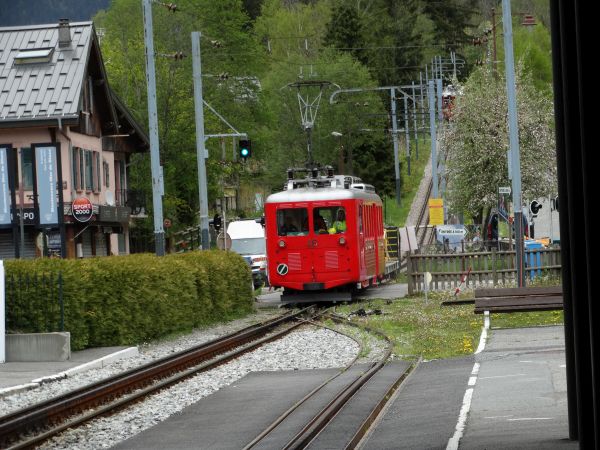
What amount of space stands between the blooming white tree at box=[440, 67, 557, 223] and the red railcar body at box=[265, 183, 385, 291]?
2402cm

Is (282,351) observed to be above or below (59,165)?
below

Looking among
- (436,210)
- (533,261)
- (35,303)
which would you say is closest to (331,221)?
(533,261)

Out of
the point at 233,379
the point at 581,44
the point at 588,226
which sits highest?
the point at 581,44

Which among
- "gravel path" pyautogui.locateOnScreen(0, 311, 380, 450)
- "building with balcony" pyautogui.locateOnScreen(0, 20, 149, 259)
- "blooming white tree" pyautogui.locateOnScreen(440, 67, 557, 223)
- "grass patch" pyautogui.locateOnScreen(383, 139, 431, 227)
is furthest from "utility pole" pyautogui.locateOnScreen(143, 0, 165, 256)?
"grass patch" pyautogui.locateOnScreen(383, 139, 431, 227)

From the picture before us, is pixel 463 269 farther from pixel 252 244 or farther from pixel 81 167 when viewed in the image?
pixel 81 167

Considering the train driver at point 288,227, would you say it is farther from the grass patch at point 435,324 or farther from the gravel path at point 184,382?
the gravel path at point 184,382

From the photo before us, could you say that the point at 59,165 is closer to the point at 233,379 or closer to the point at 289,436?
the point at 233,379

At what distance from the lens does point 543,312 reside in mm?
27828

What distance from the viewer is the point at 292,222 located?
36.9 m

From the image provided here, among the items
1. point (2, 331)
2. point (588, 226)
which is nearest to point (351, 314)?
point (2, 331)

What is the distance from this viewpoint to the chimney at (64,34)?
168 ft

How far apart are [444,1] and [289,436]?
126 m

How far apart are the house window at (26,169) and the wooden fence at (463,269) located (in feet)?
57.9

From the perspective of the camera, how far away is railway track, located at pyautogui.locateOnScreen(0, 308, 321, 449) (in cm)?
1438
